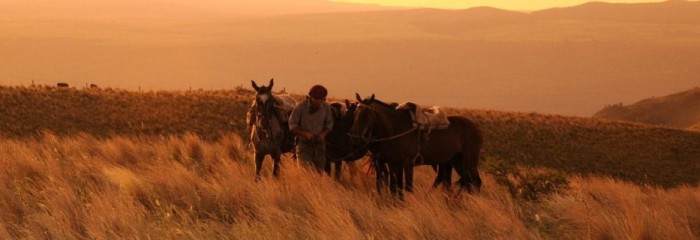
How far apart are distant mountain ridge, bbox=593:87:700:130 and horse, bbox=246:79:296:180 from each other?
64347 millimetres

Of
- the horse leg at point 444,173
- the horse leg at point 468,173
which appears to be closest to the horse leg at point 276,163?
the horse leg at point 444,173

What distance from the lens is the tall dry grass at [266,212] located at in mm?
7727

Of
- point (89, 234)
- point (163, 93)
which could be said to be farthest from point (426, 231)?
point (163, 93)

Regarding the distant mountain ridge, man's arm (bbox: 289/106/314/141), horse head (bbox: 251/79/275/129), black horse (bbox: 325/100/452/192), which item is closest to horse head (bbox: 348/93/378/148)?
black horse (bbox: 325/100/452/192)

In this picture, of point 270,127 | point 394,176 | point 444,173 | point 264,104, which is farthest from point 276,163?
point 444,173

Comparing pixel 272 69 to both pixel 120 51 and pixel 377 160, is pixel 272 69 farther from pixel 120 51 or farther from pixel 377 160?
pixel 377 160

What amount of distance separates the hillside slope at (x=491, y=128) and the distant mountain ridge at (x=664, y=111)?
31424mm

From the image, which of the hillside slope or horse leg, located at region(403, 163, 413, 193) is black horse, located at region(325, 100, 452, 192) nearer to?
horse leg, located at region(403, 163, 413, 193)

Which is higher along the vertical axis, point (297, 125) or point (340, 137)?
point (297, 125)

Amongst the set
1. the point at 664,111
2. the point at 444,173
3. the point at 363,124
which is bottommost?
the point at 664,111

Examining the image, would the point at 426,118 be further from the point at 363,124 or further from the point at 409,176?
the point at 363,124

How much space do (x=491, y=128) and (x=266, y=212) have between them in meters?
32.2

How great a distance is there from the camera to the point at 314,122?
38.8 feet

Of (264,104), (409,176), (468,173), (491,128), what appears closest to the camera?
(409,176)
